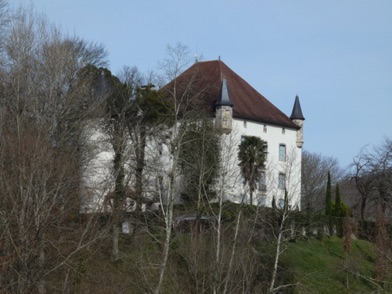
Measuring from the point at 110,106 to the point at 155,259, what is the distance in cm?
992

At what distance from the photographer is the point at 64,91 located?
146 ft

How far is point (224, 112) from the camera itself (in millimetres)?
56812

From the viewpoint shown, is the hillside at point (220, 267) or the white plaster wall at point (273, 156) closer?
the hillside at point (220, 267)

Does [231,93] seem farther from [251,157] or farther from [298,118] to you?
[251,157]

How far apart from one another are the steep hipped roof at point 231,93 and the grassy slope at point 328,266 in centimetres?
1060

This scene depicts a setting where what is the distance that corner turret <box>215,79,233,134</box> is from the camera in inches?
2216

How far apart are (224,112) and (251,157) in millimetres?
3930

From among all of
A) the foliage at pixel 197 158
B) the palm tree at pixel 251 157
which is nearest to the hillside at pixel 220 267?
the foliage at pixel 197 158

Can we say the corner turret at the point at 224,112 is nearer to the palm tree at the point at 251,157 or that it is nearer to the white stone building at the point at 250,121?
the white stone building at the point at 250,121

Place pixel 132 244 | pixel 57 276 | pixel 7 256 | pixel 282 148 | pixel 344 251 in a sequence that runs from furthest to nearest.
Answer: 1. pixel 282 148
2. pixel 344 251
3. pixel 132 244
4. pixel 57 276
5. pixel 7 256

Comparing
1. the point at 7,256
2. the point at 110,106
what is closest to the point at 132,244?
the point at 110,106

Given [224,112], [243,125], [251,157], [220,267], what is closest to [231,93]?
[243,125]

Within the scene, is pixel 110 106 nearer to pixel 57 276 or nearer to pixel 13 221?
pixel 57 276

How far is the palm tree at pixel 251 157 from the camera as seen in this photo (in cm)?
5334
